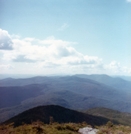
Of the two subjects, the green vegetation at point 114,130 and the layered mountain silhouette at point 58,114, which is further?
the layered mountain silhouette at point 58,114

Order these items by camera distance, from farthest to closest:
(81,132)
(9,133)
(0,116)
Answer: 1. (0,116)
2. (81,132)
3. (9,133)

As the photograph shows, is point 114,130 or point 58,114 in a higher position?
point 114,130

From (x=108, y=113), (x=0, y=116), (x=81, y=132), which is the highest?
(x=81, y=132)

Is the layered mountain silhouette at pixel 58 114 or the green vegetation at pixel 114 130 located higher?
the green vegetation at pixel 114 130

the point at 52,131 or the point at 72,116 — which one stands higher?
the point at 52,131

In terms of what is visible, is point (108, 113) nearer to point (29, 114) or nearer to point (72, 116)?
point (72, 116)

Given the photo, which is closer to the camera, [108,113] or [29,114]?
[29,114]

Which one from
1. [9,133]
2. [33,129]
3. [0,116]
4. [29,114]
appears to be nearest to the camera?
[9,133]

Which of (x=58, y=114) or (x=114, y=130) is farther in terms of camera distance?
(x=58, y=114)

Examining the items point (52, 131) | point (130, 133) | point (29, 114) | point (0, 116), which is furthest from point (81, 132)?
point (0, 116)

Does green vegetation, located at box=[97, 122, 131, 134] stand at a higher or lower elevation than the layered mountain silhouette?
A: higher

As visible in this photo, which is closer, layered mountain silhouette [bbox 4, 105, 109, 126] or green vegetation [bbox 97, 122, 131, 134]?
green vegetation [bbox 97, 122, 131, 134]
